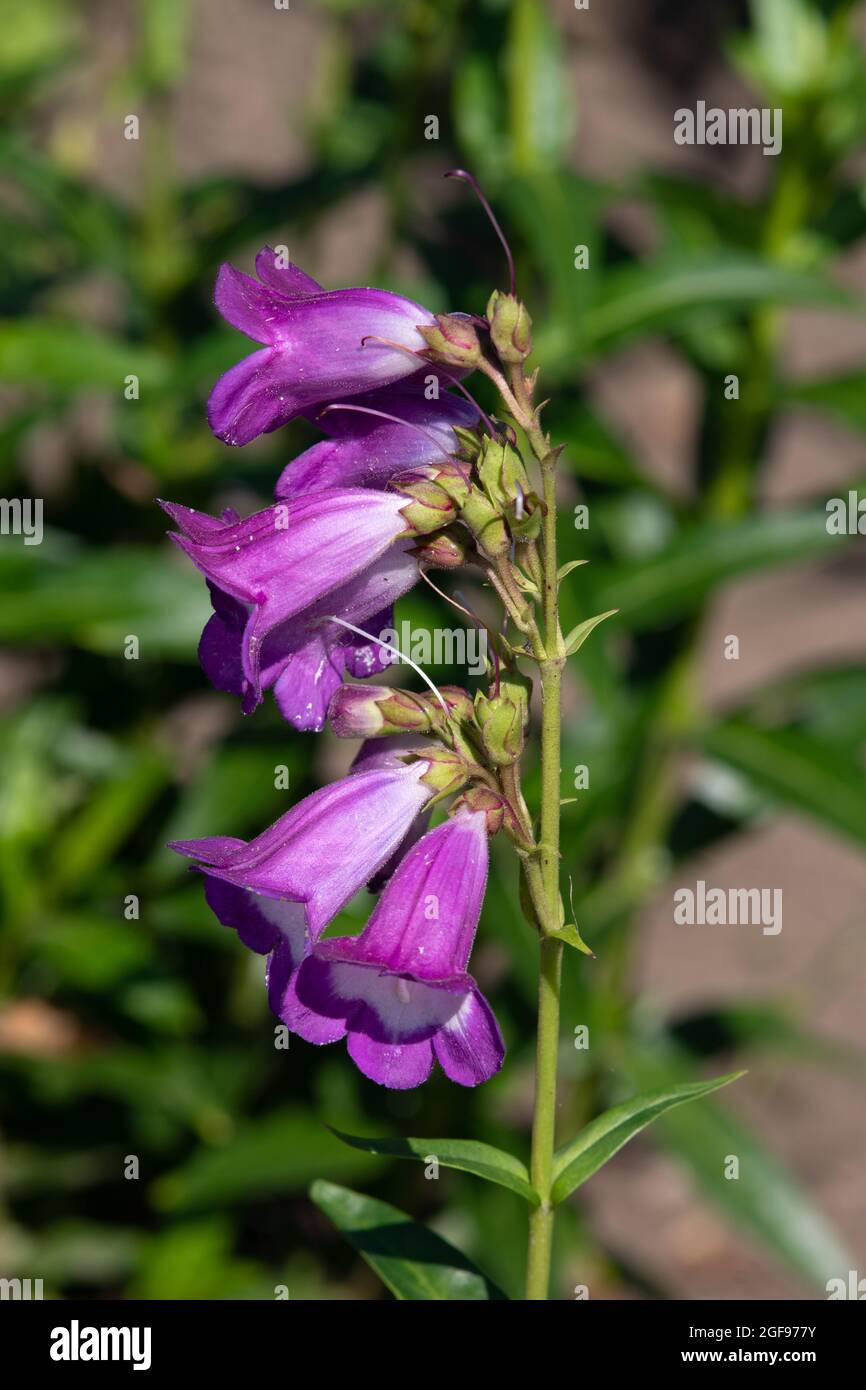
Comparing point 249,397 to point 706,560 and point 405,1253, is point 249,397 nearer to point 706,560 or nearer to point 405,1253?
point 405,1253

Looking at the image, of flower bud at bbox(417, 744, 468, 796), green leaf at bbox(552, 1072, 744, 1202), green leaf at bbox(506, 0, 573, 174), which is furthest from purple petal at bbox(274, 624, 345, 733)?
green leaf at bbox(506, 0, 573, 174)

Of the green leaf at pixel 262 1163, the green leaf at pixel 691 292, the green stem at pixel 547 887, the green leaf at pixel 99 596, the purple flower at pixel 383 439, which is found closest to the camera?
the green stem at pixel 547 887

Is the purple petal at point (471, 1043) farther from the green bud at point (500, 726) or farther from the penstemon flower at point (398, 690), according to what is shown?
the green bud at point (500, 726)

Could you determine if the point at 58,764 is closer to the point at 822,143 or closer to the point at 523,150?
the point at 523,150

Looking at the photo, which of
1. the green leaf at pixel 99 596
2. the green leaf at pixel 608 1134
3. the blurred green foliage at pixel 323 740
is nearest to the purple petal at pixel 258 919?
the green leaf at pixel 608 1134

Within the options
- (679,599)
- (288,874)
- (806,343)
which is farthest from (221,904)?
(806,343)

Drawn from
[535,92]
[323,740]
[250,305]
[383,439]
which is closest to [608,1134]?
[383,439]
